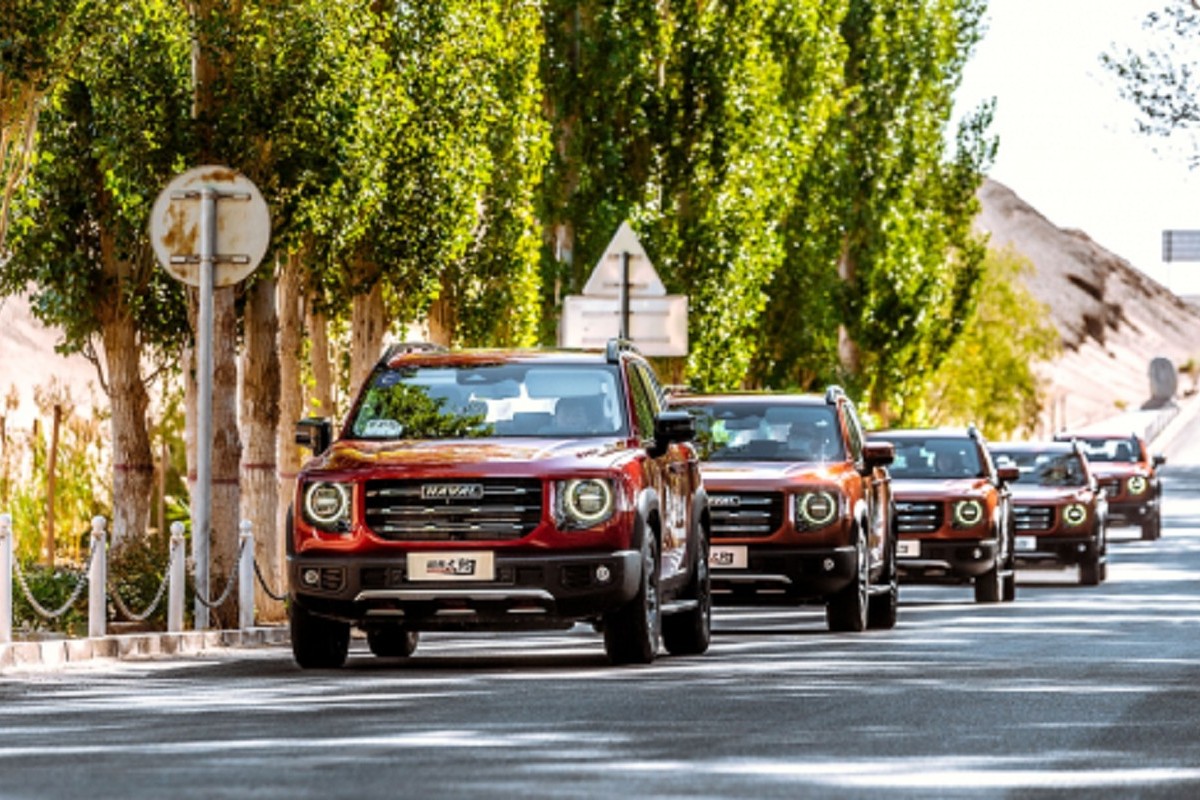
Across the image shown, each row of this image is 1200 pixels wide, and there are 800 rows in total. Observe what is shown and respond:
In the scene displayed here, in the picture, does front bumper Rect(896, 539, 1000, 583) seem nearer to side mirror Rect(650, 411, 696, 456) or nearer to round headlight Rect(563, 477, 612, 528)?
side mirror Rect(650, 411, 696, 456)

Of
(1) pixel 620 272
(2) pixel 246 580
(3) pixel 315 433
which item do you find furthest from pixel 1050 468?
(3) pixel 315 433

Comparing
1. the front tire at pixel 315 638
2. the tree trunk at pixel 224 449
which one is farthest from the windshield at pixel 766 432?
the front tire at pixel 315 638

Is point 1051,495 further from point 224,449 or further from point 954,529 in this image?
point 224,449

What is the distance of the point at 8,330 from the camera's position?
102000 millimetres

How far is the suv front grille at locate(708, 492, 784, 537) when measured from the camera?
24.3 m

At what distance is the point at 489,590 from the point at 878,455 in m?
7.70

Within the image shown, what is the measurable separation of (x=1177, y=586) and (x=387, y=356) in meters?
18.8

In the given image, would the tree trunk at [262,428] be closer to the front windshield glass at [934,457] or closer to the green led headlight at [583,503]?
the front windshield glass at [934,457]

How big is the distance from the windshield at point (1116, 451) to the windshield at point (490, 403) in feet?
128

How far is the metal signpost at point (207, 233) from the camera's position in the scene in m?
23.6

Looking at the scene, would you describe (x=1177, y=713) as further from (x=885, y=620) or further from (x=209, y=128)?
(x=209, y=128)

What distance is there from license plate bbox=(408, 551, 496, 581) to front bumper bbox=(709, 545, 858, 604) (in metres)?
6.02

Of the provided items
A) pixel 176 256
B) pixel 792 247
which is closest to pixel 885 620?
pixel 176 256

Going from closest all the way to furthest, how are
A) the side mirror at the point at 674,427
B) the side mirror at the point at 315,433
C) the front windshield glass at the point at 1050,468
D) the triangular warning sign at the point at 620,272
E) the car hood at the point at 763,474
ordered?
1. the side mirror at the point at 674,427
2. the side mirror at the point at 315,433
3. the car hood at the point at 763,474
4. the triangular warning sign at the point at 620,272
5. the front windshield glass at the point at 1050,468
